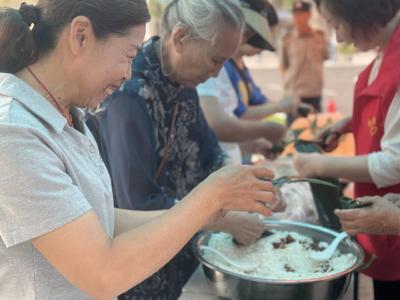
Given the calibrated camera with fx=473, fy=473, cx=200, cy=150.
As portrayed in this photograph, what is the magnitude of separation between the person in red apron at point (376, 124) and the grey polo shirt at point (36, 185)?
3.00 ft

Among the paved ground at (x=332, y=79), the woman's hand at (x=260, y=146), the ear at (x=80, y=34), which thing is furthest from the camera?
the paved ground at (x=332, y=79)

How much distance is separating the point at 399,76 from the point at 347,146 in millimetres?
1669

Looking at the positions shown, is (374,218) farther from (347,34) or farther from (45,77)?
(45,77)

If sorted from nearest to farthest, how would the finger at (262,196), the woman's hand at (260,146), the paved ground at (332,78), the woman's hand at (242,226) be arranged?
the finger at (262,196), the woman's hand at (242,226), the woman's hand at (260,146), the paved ground at (332,78)

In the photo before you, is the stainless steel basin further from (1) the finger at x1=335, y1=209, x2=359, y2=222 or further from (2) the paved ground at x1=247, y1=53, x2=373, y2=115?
(2) the paved ground at x1=247, y1=53, x2=373, y2=115

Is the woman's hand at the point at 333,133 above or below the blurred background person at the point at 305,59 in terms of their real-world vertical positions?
above

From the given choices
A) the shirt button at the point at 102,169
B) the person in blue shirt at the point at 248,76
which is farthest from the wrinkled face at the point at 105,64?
the person in blue shirt at the point at 248,76

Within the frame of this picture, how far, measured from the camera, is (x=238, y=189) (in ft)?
3.21

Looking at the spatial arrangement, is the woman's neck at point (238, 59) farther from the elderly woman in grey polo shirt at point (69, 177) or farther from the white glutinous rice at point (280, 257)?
the elderly woman in grey polo shirt at point (69, 177)

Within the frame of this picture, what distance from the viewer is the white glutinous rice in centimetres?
133

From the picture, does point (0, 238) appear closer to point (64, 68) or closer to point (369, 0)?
point (64, 68)

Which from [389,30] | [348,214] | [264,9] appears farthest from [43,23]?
[264,9]

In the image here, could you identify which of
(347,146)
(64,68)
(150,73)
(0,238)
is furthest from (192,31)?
(347,146)

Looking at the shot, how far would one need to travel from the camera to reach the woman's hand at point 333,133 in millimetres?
2162
